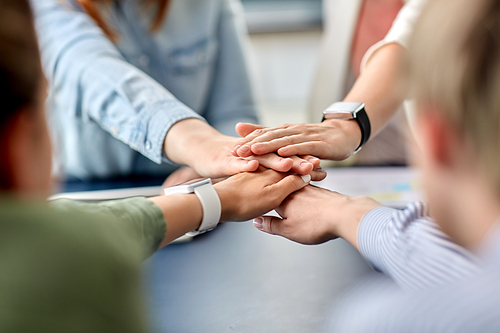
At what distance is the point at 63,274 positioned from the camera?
288 mm

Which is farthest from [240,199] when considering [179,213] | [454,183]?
[454,183]

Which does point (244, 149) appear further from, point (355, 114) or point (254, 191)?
point (355, 114)

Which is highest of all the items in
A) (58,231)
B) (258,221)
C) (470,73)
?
(470,73)

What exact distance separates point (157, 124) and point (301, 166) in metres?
0.32

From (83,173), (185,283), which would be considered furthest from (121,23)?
(185,283)

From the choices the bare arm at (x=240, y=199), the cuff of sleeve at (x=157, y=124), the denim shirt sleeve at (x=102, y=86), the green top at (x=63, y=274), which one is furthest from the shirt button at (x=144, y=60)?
the green top at (x=63, y=274)

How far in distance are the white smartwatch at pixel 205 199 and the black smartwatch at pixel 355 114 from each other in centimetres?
34

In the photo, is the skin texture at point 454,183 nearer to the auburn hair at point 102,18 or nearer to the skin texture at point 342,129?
the skin texture at point 342,129

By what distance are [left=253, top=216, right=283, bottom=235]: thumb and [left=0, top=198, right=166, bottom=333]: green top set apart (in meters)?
0.35

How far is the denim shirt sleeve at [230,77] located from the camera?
48.4 inches

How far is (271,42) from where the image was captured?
6.68ft

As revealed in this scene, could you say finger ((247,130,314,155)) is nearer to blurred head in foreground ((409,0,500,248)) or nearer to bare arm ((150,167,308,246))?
bare arm ((150,167,308,246))

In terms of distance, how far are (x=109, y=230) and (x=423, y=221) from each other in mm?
332

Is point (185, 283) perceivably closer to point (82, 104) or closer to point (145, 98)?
point (145, 98)
